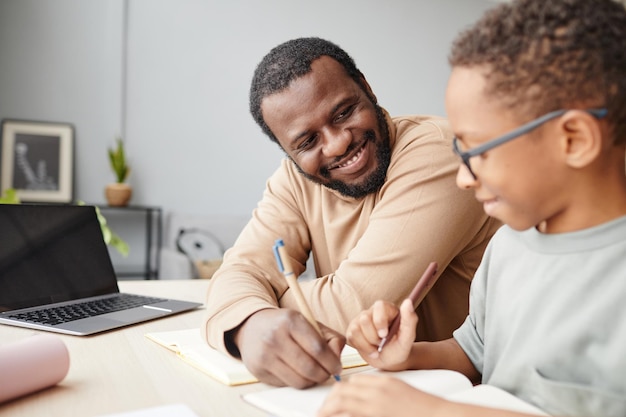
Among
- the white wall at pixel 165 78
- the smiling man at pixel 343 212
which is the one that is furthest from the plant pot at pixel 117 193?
the smiling man at pixel 343 212

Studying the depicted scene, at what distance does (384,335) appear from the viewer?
2.40ft

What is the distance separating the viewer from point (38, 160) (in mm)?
3799

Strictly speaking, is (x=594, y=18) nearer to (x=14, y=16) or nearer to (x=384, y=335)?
(x=384, y=335)

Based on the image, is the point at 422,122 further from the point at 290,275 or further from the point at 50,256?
the point at 50,256

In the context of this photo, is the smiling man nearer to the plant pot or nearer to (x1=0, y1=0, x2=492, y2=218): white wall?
the plant pot

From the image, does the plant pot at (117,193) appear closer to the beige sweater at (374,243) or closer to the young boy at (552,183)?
the beige sweater at (374,243)

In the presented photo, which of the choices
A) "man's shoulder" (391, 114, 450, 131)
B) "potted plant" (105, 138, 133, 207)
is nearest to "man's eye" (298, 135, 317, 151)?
"man's shoulder" (391, 114, 450, 131)

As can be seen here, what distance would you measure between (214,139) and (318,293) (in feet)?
11.2

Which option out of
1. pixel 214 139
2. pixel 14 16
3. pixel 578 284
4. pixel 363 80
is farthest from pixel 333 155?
pixel 14 16

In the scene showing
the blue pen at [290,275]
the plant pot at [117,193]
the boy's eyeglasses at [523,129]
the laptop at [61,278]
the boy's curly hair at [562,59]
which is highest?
the boy's curly hair at [562,59]

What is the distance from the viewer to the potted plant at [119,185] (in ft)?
12.4

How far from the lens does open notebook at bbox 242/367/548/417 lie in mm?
607

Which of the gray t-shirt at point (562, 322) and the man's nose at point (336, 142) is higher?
the man's nose at point (336, 142)

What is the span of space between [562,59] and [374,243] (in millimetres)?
481
